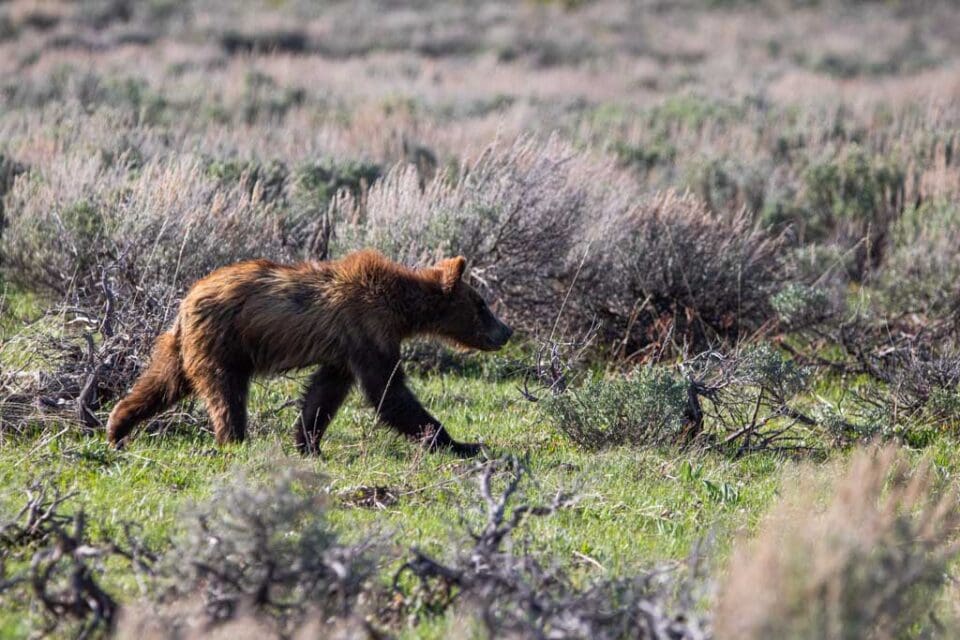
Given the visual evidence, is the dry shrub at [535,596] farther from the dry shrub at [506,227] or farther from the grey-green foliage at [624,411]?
the dry shrub at [506,227]

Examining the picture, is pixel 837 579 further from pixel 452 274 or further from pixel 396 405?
pixel 452 274

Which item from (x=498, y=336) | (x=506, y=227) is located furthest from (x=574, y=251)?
(x=498, y=336)

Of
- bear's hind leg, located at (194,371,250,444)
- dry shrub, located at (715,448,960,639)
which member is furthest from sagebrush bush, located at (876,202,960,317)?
dry shrub, located at (715,448,960,639)

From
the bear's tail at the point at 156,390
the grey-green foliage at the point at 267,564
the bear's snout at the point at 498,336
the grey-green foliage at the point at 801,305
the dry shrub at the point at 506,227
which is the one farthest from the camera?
the dry shrub at the point at 506,227

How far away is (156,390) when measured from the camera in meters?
7.35

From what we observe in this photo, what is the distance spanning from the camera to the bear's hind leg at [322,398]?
300 inches

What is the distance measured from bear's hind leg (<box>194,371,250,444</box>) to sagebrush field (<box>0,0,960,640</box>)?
17 cm

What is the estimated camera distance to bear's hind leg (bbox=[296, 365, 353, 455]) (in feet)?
25.0

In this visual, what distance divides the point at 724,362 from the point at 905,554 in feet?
12.0

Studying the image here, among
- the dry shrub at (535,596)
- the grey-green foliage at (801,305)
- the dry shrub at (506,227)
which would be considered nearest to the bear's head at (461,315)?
the dry shrub at (506,227)

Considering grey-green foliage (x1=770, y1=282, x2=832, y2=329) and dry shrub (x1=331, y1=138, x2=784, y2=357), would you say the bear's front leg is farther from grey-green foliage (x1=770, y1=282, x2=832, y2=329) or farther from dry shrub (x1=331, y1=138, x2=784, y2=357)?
grey-green foliage (x1=770, y1=282, x2=832, y2=329)

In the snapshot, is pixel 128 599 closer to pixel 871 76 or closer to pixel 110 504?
pixel 110 504

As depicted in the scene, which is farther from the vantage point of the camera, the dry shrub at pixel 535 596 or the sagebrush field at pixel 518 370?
the sagebrush field at pixel 518 370

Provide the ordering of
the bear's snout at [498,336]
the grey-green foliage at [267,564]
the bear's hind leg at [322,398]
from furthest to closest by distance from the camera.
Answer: the bear's snout at [498,336]
the bear's hind leg at [322,398]
the grey-green foliage at [267,564]
